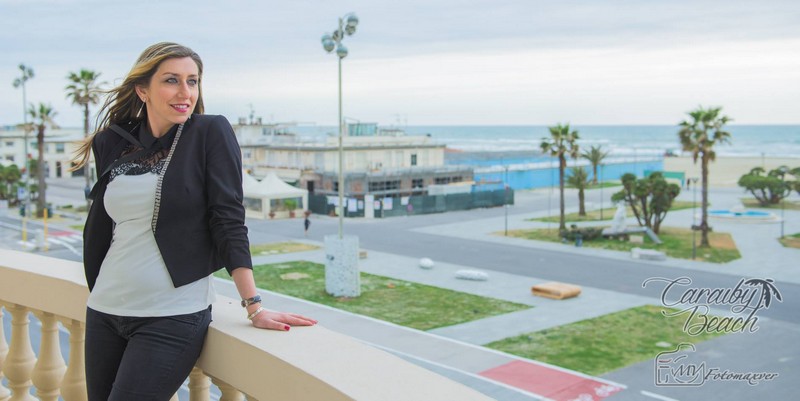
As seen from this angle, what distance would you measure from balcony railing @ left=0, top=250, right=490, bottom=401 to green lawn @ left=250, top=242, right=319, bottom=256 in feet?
103

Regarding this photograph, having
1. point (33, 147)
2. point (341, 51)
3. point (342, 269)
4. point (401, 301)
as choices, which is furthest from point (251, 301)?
point (33, 147)

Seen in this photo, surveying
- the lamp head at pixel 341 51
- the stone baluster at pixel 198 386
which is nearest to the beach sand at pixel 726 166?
the lamp head at pixel 341 51

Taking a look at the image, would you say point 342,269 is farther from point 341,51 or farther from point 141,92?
point 141,92

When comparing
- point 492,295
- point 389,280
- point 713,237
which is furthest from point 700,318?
point 713,237

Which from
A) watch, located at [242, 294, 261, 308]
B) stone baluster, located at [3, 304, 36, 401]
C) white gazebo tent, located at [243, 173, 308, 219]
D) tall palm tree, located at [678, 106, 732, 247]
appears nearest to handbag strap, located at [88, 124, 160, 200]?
watch, located at [242, 294, 261, 308]

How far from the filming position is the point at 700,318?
23.0m

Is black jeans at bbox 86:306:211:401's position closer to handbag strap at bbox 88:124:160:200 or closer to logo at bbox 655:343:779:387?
handbag strap at bbox 88:124:160:200

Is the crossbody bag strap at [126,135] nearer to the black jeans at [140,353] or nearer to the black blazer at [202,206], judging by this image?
the black blazer at [202,206]

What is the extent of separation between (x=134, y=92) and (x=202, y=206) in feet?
2.22

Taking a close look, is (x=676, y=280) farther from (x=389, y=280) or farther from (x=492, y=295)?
(x=389, y=280)

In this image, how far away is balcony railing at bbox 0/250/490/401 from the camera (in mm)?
2301

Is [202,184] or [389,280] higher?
[202,184]

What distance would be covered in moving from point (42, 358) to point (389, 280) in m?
25.5

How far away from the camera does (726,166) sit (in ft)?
359
